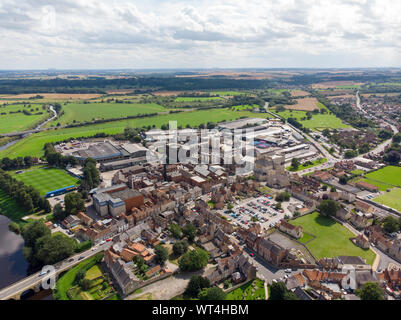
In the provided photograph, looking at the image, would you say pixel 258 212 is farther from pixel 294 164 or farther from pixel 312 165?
pixel 312 165

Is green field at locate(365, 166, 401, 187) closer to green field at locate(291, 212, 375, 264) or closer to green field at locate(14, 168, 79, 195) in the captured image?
green field at locate(291, 212, 375, 264)

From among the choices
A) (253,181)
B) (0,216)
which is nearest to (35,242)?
(0,216)

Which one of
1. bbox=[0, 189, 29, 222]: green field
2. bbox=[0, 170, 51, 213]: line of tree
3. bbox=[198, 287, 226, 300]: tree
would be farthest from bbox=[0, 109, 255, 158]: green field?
bbox=[198, 287, 226, 300]: tree

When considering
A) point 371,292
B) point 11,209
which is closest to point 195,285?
point 371,292

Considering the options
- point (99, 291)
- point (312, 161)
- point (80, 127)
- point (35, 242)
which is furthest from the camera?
point (80, 127)

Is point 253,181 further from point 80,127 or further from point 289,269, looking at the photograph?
point 80,127

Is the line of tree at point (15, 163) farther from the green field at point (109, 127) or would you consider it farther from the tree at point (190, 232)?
the tree at point (190, 232)
